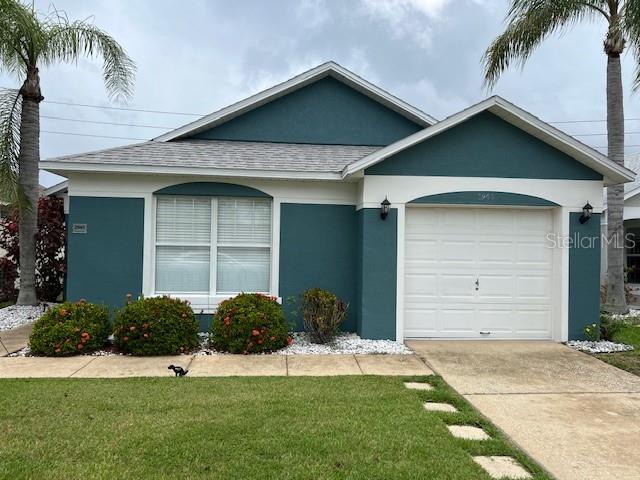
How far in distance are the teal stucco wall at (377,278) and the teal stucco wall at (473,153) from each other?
3.36 ft

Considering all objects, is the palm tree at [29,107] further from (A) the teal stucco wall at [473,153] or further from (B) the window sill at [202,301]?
(A) the teal stucco wall at [473,153]

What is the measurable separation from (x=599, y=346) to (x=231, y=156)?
7.88m

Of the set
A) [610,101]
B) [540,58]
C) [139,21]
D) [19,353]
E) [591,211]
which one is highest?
[139,21]

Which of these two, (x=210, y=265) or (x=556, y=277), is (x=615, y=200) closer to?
(x=556, y=277)

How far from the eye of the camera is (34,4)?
11.0 metres

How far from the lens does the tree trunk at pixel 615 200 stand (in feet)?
40.2

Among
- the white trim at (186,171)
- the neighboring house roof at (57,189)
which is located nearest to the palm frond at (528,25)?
the white trim at (186,171)

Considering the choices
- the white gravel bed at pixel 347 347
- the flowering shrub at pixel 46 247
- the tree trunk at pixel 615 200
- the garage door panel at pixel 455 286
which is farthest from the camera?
the flowering shrub at pixel 46 247

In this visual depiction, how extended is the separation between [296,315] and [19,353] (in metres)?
4.73

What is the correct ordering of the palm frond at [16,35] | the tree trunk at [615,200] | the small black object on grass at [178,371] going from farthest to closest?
1. the tree trunk at [615,200]
2. the palm frond at [16,35]
3. the small black object on grass at [178,371]

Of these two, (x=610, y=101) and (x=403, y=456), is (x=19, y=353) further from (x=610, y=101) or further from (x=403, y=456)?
(x=610, y=101)

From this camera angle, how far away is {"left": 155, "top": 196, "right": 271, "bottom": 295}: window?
952 cm

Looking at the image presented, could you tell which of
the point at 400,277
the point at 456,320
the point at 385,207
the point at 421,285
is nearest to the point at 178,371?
the point at 400,277

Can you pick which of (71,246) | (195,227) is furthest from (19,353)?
(195,227)
